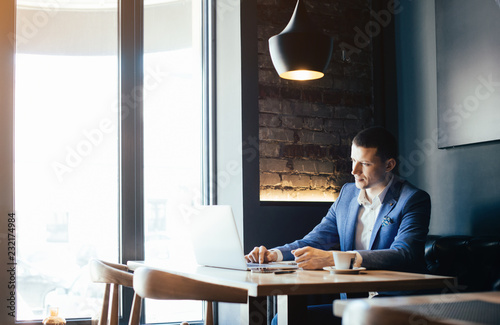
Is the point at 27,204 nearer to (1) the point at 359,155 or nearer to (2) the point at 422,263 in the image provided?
(1) the point at 359,155

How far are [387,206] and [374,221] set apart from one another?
0.14 m

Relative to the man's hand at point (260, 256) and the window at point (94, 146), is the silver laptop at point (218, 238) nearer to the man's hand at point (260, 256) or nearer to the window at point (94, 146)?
the man's hand at point (260, 256)

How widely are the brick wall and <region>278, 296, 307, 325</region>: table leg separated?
175cm

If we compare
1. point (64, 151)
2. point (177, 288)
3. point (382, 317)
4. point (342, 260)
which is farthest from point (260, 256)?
point (382, 317)

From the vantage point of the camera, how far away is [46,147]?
3375 millimetres

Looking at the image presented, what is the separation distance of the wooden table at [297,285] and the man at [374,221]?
27cm

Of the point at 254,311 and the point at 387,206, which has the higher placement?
the point at 387,206

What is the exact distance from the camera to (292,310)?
5.72 ft

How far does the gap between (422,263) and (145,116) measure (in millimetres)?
2012

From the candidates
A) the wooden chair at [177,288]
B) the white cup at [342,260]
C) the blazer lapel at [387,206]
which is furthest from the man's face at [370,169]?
the wooden chair at [177,288]

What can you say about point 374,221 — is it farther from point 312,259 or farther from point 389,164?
point 312,259

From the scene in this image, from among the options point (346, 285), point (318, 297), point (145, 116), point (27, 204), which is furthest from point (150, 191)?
point (346, 285)

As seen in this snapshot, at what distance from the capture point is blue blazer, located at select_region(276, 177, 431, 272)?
2279 millimetres

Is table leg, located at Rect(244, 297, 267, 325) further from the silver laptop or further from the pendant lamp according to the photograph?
the pendant lamp
